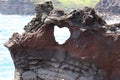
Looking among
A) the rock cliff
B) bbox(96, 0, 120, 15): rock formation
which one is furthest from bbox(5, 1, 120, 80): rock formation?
the rock cliff

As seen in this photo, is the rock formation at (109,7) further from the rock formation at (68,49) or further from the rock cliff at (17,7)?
the rock formation at (68,49)

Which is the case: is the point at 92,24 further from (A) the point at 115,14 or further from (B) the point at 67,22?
(A) the point at 115,14

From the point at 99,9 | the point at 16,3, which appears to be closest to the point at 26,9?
the point at 16,3

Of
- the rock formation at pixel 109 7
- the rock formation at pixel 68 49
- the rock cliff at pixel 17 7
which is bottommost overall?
A: the rock cliff at pixel 17 7

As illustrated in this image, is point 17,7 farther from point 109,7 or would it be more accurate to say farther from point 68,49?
point 68,49

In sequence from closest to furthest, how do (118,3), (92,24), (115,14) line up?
(92,24) → (115,14) → (118,3)

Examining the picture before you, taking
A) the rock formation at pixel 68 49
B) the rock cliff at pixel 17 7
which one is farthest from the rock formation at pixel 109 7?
the rock formation at pixel 68 49
